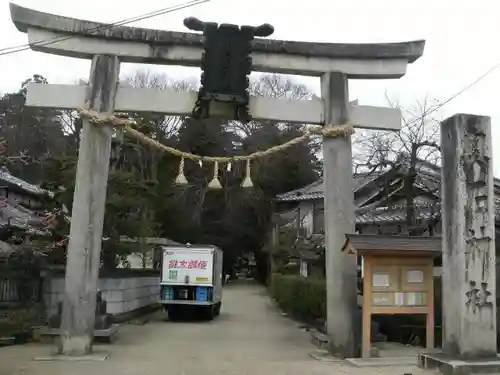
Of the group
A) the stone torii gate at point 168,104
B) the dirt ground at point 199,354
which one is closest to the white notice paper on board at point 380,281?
the stone torii gate at point 168,104

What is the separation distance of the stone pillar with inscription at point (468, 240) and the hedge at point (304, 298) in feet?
32.8

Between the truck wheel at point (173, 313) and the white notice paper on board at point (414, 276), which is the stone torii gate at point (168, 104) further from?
the truck wheel at point (173, 313)

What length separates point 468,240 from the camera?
997 cm

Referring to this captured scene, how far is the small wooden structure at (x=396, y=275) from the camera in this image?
12672 mm

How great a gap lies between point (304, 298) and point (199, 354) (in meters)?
9.51

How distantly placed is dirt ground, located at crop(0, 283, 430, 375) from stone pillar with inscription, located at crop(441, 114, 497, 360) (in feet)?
3.73

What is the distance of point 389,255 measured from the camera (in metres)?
12.9

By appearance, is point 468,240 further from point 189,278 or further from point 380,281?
point 189,278

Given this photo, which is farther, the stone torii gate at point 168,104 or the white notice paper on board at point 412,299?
the white notice paper on board at point 412,299

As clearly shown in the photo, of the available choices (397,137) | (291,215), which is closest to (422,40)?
(397,137)

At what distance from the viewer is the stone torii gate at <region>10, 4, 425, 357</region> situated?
12820 mm

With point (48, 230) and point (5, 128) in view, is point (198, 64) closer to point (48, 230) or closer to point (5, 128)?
point (48, 230)

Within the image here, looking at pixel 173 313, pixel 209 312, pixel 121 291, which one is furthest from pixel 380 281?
pixel 173 313

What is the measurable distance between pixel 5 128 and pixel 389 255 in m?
33.0
